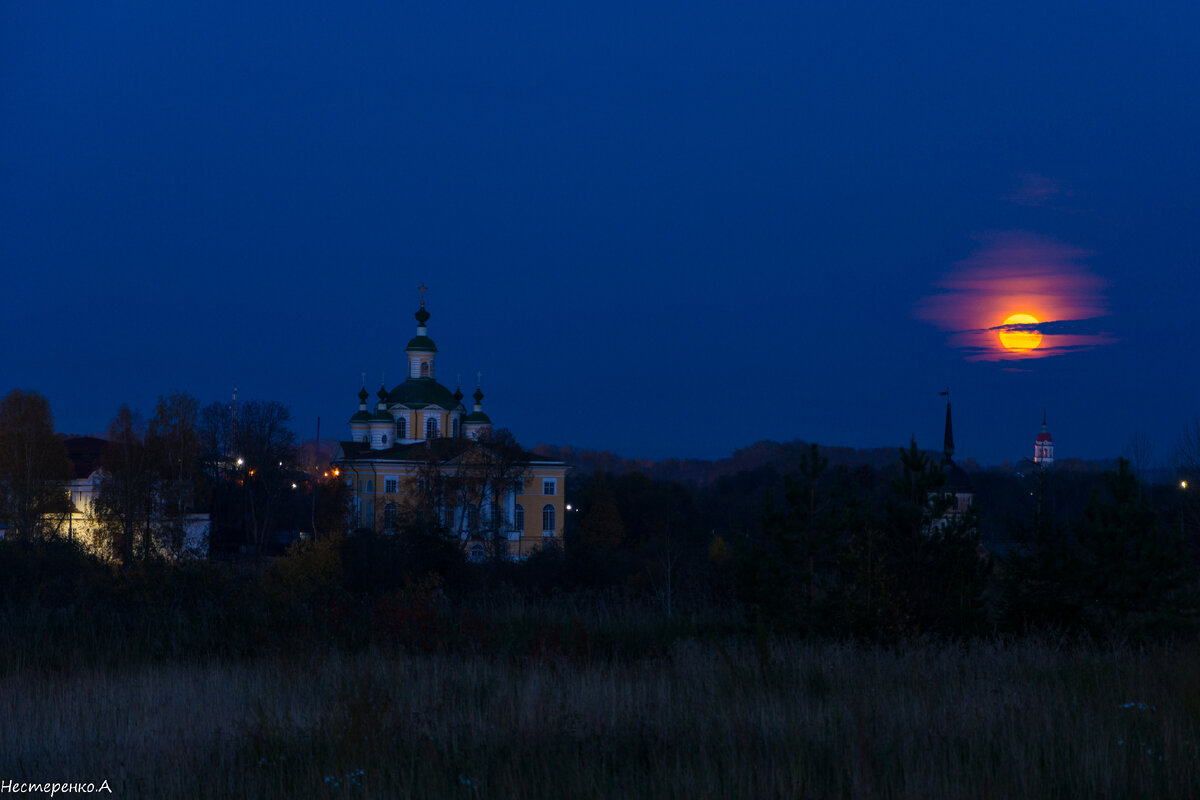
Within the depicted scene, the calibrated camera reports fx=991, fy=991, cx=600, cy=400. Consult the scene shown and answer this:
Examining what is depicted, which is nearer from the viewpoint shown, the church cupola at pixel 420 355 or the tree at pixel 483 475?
the tree at pixel 483 475

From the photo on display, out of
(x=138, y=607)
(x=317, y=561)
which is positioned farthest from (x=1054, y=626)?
(x=317, y=561)

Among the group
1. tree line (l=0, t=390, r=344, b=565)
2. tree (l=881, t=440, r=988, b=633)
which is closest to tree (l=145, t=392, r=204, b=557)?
tree line (l=0, t=390, r=344, b=565)

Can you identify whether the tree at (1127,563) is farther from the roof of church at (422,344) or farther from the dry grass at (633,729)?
the roof of church at (422,344)

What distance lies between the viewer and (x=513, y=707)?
6855 millimetres

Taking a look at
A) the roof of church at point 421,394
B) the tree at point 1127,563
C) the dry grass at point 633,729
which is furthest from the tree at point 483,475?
the dry grass at point 633,729

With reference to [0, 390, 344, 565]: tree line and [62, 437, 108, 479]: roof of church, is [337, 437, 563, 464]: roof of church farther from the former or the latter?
[62, 437, 108, 479]: roof of church

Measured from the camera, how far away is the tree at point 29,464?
54.9 metres

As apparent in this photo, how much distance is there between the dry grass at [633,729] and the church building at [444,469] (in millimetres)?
40836

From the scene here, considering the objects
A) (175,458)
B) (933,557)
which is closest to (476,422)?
(175,458)

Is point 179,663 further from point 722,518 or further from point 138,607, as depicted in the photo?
point 722,518

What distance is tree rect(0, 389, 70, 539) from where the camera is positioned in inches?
2162

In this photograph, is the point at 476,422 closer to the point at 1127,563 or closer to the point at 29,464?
the point at 29,464

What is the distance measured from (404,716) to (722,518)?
85650mm

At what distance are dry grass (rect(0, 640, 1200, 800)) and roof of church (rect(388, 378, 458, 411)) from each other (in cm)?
7712
